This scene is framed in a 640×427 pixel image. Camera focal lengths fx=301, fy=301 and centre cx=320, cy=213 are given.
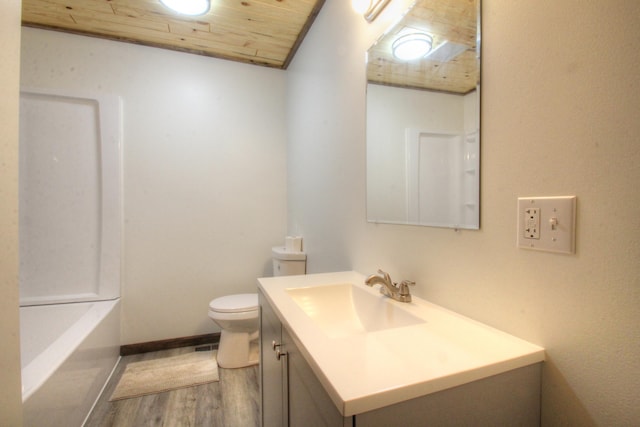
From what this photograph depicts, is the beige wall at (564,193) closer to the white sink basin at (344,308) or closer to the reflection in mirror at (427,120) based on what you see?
the reflection in mirror at (427,120)

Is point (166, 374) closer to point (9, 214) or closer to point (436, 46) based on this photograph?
point (9, 214)

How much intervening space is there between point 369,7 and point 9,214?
1.49 meters

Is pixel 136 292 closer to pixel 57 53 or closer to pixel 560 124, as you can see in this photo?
pixel 57 53

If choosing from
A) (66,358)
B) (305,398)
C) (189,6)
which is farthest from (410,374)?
(189,6)

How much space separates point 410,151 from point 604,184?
0.63 metres

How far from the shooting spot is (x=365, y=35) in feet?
4.59

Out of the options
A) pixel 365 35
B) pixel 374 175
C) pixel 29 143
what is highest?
pixel 365 35

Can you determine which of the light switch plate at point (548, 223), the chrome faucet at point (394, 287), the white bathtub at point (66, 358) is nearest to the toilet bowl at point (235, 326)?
the white bathtub at point (66, 358)

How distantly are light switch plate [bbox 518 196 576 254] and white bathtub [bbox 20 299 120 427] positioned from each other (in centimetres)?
165

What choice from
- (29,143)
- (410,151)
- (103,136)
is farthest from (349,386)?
(29,143)

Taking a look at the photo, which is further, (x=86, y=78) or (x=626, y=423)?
(x=86, y=78)

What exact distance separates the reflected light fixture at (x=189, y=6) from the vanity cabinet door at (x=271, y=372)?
180cm

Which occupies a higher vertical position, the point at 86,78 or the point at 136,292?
the point at 86,78

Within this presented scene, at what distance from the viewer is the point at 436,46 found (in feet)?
3.32
